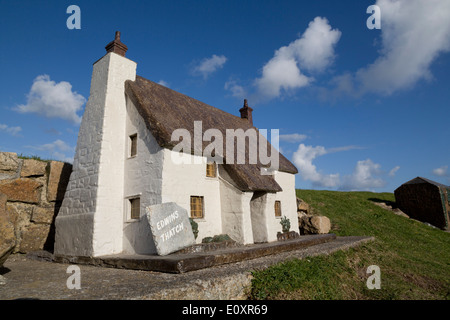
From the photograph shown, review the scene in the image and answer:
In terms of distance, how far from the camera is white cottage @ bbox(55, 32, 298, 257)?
411 inches

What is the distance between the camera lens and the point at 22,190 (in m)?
11.7

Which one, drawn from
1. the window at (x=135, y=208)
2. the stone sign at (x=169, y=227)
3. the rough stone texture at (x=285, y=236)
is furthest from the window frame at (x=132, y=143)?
the rough stone texture at (x=285, y=236)

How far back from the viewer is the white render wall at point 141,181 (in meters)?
10.2

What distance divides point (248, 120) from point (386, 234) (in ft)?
39.8

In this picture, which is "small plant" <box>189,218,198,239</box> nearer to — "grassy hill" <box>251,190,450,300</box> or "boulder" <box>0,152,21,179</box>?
"grassy hill" <box>251,190,450,300</box>

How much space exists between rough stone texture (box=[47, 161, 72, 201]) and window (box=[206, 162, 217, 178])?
6804 millimetres

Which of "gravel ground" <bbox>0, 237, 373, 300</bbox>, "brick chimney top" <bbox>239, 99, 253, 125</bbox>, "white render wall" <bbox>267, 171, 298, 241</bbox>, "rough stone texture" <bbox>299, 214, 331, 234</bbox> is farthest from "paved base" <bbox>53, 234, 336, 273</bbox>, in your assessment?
"brick chimney top" <bbox>239, 99, 253, 125</bbox>

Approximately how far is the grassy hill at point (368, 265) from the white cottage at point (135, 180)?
12.3 feet

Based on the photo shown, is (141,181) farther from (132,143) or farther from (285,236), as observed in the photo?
(285,236)

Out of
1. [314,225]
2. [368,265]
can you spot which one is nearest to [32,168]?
[368,265]

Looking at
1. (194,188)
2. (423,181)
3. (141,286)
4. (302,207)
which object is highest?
(423,181)

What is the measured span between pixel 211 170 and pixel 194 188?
152 cm

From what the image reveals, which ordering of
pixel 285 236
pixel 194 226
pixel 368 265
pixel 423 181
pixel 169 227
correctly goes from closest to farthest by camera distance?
pixel 169 227 → pixel 194 226 → pixel 368 265 → pixel 285 236 → pixel 423 181
